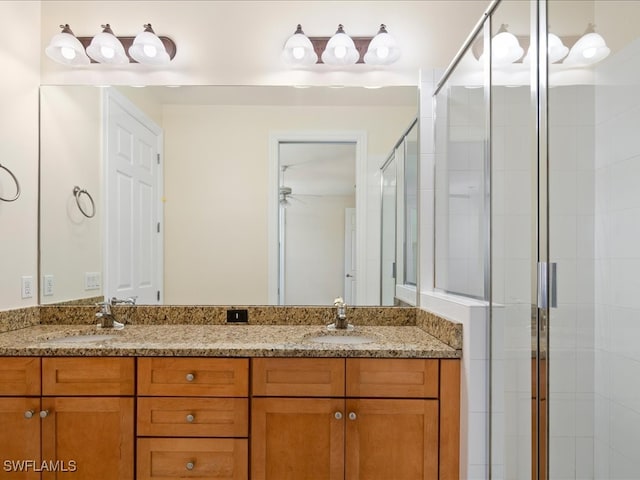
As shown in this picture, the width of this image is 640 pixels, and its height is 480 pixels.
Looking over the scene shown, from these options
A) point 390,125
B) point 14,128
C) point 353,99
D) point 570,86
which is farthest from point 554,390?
point 14,128

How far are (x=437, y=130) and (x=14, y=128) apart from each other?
205 cm

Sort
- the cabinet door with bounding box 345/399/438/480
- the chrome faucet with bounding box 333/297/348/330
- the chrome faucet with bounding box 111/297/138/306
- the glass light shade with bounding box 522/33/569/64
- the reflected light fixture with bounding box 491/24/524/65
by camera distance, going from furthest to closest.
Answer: the chrome faucet with bounding box 111/297/138/306
the chrome faucet with bounding box 333/297/348/330
the cabinet door with bounding box 345/399/438/480
the reflected light fixture with bounding box 491/24/524/65
the glass light shade with bounding box 522/33/569/64

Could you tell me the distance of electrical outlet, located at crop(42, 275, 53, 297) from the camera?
2.14 metres

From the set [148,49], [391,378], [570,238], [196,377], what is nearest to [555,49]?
[570,238]

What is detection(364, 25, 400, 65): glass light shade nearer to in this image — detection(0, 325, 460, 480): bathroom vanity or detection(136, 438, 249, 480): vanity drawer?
detection(0, 325, 460, 480): bathroom vanity

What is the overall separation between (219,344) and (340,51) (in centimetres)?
150

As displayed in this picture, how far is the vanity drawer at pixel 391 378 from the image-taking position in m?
1.61

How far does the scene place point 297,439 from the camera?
5.26ft

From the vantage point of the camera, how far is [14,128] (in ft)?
6.59

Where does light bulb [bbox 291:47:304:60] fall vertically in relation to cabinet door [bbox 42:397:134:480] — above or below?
above

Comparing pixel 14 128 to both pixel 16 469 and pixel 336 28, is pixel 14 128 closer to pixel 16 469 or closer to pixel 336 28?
pixel 16 469

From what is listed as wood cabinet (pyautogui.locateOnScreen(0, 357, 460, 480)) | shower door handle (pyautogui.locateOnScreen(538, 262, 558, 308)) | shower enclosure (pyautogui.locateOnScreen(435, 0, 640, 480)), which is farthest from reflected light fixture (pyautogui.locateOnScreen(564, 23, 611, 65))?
wood cabinet (pyautogui.locateOnScreen(0, 357, 460, 480))

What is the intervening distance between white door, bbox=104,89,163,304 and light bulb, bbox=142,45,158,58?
264 millimetres

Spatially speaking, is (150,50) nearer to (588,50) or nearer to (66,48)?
(66,48)
